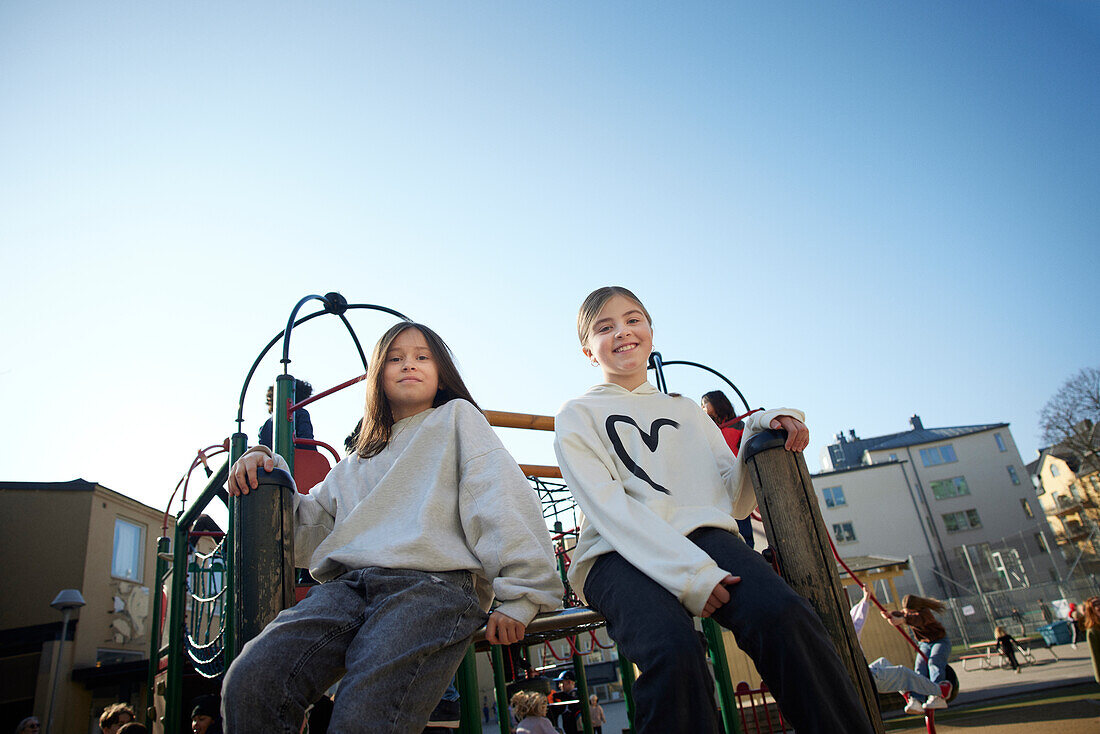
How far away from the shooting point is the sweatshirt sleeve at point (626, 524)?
5.59ft

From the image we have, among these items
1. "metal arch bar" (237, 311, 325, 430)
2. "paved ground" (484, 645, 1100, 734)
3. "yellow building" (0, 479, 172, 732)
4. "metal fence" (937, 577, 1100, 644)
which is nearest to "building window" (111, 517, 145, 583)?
"yellow building" (0, 479, 172, 732)

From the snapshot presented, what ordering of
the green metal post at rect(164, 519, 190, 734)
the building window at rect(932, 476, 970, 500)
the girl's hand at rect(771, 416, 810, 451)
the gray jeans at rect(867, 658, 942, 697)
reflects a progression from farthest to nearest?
the building window at rect(932, 476, 970, 500) < the gray jeans at rect(867, 658, 942, 697) < the green metal post at rect(164, 519, 190, 734) < the girl's hand at rect(771, 416, 810, 451)

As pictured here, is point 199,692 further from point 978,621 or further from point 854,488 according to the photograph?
point 854,488

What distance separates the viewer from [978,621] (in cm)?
2530

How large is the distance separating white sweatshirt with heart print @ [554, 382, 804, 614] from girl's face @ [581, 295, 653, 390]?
6 cm

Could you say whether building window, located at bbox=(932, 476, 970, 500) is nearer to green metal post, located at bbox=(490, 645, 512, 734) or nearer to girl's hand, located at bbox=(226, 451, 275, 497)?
green metal post, located at bbox=(490, 645, 512, 734)

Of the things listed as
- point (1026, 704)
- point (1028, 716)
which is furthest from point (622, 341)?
point (1026, 704)

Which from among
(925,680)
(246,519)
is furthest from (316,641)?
(925,680)

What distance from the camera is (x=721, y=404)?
5281 millimetres

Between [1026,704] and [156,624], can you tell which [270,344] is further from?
[1026,704]

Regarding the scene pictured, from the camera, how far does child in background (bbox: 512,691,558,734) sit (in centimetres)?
625

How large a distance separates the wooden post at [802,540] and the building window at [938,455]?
44.0 metres

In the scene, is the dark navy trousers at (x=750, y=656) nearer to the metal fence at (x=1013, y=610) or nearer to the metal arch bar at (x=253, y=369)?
the metal arch bar at (x=253, y=369)

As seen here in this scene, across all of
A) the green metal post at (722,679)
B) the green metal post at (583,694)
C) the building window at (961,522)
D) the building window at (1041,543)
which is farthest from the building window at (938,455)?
the green metal post at (722,679)
